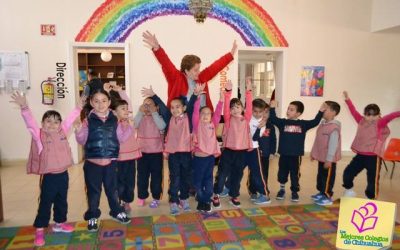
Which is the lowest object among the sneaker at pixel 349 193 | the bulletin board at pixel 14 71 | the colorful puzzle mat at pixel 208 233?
the colorful puzzle mat at pixel 208 233

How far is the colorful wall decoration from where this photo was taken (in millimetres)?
4957

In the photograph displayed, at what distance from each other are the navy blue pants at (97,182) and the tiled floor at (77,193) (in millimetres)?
364

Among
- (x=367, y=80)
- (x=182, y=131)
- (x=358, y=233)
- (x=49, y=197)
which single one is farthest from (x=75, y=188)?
(x=367, y=80)

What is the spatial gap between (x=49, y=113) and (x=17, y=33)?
125 inches

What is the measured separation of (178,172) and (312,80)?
362cm

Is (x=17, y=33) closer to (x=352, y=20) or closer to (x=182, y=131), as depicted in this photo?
(x=182, y=131)

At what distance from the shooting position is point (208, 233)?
102 inches

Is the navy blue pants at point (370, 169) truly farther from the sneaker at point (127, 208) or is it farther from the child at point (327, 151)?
the sneaker at point (127, 208)

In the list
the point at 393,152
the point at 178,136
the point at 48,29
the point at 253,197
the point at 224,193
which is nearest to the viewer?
the point at 178,136

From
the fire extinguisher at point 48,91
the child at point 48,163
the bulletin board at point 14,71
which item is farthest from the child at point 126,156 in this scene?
the bulletin board at point 14,71

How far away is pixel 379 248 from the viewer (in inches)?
76.0

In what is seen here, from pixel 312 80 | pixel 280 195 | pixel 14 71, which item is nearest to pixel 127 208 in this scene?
pixel 280 195

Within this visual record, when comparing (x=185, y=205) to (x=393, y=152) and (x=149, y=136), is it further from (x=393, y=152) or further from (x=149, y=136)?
(x=393, y=152)

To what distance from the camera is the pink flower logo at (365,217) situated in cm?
197
